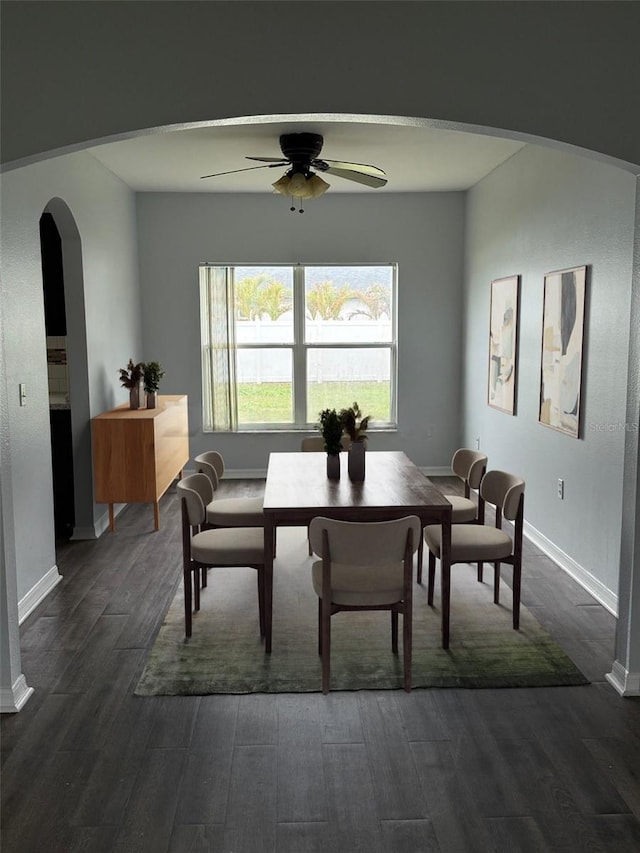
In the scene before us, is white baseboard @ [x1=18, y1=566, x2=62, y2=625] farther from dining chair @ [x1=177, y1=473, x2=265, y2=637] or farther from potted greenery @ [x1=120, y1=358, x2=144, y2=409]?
potted greenery @ [x1=120, y1=358, x2=144, y2=409]

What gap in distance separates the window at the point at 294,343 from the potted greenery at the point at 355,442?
3.51 metres

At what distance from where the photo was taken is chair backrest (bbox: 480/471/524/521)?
3.78 m

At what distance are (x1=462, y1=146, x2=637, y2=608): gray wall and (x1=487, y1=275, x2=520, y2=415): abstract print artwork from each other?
0.11 meters

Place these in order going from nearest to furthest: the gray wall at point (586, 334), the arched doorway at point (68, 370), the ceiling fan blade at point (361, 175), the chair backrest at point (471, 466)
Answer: the gray wall at point (586, 334)
the chair backrest at point (471, 466)
the ceiling fan blade at point (361, 175)
the arched doorway at point (68, 370)

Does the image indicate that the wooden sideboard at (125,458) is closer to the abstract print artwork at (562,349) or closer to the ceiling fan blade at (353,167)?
the ceiling fan blade at (353,167)

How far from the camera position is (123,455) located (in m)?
5.51

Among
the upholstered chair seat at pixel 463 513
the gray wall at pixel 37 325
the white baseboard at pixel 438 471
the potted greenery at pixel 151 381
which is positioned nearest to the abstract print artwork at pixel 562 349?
the upholstered chair seat at pixel 463 513

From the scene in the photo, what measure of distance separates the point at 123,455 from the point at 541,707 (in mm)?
3535

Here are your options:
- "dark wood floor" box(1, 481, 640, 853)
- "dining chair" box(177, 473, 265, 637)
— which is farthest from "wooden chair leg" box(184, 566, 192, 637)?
"dark wood floor" box(1, 481, 640, 853)

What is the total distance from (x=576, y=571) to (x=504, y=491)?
899 millimetres

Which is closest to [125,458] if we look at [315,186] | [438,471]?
[315,186]

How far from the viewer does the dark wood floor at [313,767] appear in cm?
232

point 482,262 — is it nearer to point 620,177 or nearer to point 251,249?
point 251,249

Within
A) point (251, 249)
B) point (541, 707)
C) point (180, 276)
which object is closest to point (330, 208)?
point (251, 249)
